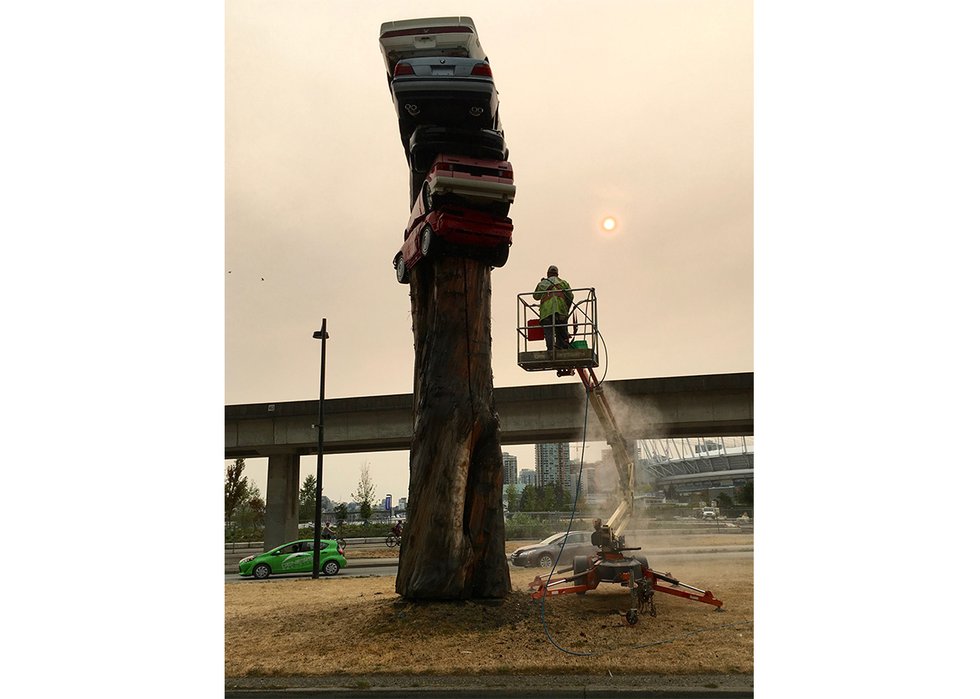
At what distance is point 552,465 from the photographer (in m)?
32.6

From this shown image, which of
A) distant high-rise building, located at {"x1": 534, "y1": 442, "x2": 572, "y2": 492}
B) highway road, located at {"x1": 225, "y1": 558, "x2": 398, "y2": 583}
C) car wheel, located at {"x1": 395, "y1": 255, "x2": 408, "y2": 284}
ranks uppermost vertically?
car wheel, located at {"x1": 395, "y1": 255, "x2": 408, "y2": 284}

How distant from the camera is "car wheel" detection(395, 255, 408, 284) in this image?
387 inches

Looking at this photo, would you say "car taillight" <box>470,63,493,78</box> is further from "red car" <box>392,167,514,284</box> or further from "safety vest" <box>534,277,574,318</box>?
"safety vest" <box>534,277,574,318</box>

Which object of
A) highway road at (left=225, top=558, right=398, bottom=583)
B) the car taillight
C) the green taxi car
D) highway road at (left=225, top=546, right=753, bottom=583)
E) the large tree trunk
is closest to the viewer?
the car taillight

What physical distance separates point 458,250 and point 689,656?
16.0 ft

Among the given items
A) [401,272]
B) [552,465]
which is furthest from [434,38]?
[552,465]

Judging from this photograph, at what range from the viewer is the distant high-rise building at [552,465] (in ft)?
103

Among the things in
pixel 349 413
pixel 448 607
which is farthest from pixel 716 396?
pixel 448 607

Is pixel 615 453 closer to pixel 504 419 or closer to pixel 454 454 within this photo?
pixel 454 454

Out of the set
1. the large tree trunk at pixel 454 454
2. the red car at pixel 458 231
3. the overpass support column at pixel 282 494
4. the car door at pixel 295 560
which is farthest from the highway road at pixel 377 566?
the red car at pixel 458 231

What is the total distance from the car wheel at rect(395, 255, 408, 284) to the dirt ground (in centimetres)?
391

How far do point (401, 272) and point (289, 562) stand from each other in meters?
12.1

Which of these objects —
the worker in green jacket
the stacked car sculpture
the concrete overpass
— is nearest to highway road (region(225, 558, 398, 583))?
the concrete overpass

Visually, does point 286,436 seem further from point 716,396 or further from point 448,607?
point 448,607
